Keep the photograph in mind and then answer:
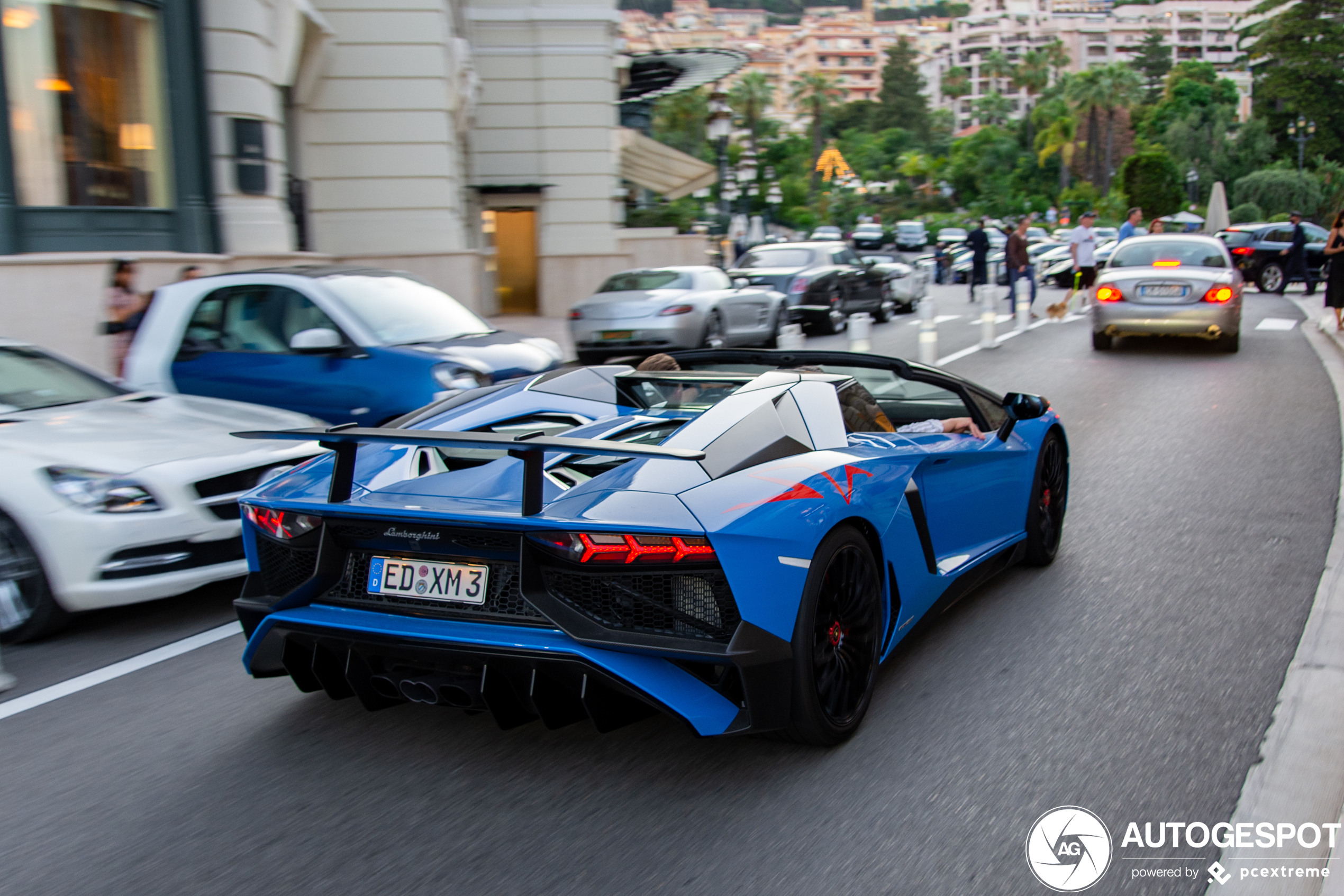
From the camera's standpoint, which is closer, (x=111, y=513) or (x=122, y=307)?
(x=111, y=513)

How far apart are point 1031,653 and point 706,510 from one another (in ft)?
6.57

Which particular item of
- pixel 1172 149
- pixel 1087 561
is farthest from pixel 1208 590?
pixel 1172 149

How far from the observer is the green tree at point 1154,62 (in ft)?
641

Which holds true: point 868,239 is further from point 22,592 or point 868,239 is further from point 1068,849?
point 1068,849

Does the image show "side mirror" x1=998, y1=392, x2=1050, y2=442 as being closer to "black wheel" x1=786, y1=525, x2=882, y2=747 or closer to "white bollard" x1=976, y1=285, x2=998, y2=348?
"black wheel" x1=786, y1=525, x2=882, y2=747

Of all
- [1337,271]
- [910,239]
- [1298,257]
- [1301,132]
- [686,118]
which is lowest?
[1337,271]

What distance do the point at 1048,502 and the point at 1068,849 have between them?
2.95 metres

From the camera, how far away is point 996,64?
163875 millimetres

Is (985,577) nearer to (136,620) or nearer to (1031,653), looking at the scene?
(1031,653)

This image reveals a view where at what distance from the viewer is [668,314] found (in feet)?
53.1

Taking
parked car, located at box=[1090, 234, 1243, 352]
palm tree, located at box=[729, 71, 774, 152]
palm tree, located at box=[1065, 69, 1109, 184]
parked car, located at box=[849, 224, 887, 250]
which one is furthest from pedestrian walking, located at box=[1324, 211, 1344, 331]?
palm tree, located at box=[1065, 69, 1109, 184]

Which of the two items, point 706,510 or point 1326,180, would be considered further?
point 1326,180

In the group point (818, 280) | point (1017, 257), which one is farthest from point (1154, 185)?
point (818, 280)

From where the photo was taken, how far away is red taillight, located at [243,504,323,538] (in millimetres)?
3682
